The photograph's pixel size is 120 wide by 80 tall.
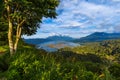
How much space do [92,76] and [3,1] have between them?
20.5 m

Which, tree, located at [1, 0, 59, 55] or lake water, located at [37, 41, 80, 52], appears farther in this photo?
lake water, located at [37, 41, 80, 52]

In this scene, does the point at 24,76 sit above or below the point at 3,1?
below

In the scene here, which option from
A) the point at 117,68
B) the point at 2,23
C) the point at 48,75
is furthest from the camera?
the point at 2,23

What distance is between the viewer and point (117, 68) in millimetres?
24406

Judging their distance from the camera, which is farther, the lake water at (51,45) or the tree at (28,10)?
the lake water at (51,45)

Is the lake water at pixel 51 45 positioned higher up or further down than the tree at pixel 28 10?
further down

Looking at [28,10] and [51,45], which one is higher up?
[28,10]

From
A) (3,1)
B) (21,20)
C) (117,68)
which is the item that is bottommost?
(117,68)

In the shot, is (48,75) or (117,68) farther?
(117,68)

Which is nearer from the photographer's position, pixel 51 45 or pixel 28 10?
pixel 28 10

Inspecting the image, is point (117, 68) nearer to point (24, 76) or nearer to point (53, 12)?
point (53, 12)

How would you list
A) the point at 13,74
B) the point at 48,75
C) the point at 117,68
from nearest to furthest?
1. the point at 48,75
2. the point at 13,74
3. the point at 117,68

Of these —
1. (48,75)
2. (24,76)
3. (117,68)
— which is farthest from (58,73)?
(117,68)

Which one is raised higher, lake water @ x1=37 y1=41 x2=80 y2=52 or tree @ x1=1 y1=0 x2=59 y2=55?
tree @ x1=1 y1=0 x2=59 y2=55
